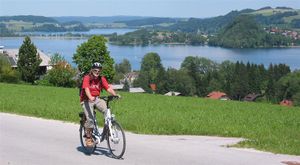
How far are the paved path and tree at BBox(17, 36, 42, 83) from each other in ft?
154

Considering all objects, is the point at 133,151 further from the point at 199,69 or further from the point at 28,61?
the point at 199,69

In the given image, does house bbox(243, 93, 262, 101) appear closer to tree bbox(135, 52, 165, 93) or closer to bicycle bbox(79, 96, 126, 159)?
tree bbox(135, 52, 165, 93)

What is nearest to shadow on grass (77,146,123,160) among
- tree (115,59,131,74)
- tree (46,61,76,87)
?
tree (46,61,76,87)

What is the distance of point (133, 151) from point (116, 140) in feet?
2.14

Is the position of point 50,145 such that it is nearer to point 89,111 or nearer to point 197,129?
point 89,111

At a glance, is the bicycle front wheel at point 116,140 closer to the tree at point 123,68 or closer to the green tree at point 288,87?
the green tree at point 288,87

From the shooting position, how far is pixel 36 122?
13.5 metres

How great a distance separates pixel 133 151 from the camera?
9.30 meters

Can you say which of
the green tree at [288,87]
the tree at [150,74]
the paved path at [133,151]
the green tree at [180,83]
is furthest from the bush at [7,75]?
the green tree at [180,83]

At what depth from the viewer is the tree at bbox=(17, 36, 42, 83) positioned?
2279 inches

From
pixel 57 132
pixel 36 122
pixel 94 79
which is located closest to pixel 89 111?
pixel 94 79

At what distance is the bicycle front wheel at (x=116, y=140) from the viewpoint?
28.6ft

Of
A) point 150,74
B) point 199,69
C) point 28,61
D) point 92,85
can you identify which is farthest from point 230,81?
point 92,85

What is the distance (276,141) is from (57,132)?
460 centimetres
